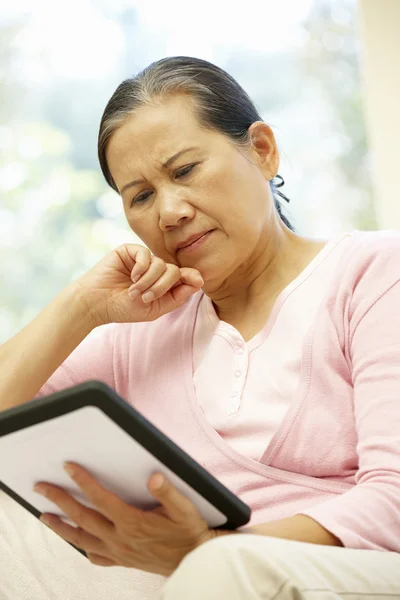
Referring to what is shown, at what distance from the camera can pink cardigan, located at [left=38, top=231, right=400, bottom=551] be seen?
3.53ft

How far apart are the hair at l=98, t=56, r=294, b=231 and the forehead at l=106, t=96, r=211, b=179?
2cm

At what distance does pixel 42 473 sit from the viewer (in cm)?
104

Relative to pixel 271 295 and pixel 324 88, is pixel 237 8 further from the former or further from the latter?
pixel 271 295

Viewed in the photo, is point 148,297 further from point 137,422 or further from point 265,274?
point 137,422

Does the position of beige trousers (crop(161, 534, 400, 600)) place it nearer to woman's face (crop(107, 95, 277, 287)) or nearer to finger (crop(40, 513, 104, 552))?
finger (crop(40, 513, 104, 552))

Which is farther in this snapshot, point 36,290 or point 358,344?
point 36,290

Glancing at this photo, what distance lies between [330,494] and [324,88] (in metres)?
2.42

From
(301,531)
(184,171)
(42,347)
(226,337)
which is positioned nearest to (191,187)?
(184,171)

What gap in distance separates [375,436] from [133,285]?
57 cm

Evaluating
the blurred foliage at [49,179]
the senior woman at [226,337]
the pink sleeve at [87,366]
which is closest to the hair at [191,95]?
the senior woman at [226,337]

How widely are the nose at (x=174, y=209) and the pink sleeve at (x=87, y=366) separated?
1.11 ft

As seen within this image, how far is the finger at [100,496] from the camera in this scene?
0.98 metres

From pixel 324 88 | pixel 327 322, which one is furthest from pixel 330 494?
pixel 324 88

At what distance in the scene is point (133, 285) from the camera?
154 cm
